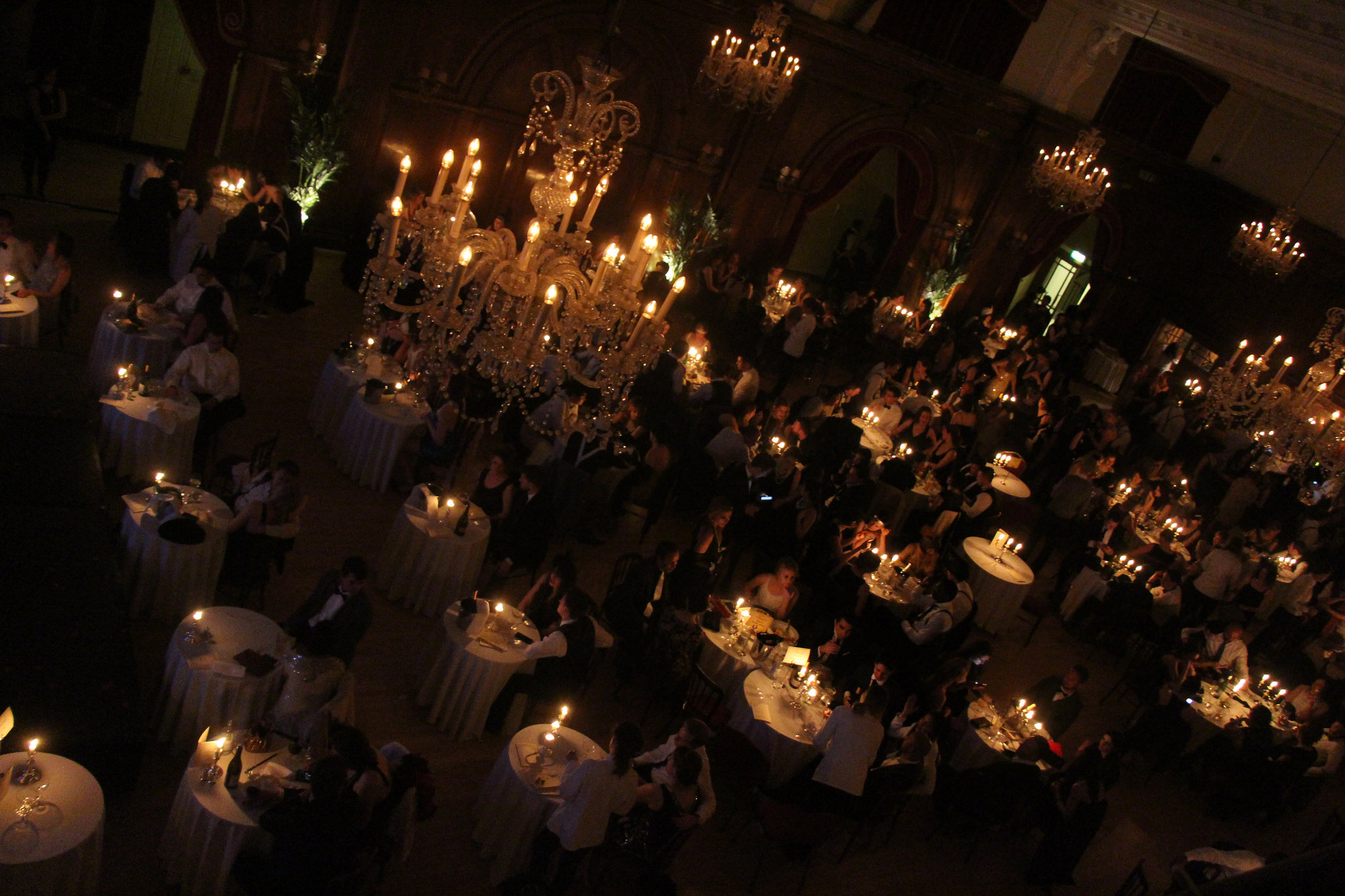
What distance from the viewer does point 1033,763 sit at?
633 cm

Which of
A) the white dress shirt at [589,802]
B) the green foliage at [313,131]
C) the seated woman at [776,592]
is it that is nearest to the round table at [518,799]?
the white dress shirt at [589,802]

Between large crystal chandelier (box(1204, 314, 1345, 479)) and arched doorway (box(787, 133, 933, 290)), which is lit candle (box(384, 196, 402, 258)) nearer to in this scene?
large crystal chandelier (box(1204, 314, 1345, 479))

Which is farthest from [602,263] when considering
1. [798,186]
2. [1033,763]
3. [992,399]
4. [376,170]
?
[798,186]

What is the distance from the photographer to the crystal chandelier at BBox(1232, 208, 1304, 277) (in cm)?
1341

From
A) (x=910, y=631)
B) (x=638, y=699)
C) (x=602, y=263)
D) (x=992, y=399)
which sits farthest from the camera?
(x=992, y=399)

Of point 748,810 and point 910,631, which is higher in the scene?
point 910,631

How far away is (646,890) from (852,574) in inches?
130

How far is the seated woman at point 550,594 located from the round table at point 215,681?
1.45m

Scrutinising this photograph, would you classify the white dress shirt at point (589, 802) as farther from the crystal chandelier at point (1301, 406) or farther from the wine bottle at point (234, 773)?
the crystal chandelier at point (1301, 406)

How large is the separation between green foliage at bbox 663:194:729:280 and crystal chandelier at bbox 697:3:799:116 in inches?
55.2

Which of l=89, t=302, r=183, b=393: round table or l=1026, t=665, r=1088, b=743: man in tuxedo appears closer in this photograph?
l=1026, t=665, r=1088, b=743: man in tuxedo

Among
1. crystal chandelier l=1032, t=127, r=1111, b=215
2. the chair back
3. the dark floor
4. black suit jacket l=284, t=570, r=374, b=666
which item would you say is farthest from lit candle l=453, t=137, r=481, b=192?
crystal chandelier l=1032, t=127, r=1111, b=215

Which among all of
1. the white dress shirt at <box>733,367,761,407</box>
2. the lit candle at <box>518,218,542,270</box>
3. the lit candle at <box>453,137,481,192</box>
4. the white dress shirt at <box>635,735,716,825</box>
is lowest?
the white dress shirt at <box>635,735,716,825</box>

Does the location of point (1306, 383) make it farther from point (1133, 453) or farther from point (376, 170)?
point (376, 170)
